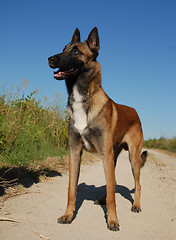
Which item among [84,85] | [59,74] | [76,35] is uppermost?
[76,35]

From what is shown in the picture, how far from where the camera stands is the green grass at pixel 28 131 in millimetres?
4906

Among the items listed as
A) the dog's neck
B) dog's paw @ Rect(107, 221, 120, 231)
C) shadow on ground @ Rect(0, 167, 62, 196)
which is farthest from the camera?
shadow on ground @ Rect(0, 167, 62, 196)


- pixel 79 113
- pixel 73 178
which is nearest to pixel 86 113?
pixel 79 113

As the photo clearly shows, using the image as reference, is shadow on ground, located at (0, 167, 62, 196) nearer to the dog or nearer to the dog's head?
the dog

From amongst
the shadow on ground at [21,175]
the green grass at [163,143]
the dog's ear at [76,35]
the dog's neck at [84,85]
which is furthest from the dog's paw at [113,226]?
the green grass at [163,143]

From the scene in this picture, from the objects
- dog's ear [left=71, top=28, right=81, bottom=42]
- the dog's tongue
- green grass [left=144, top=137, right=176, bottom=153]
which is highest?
dog's ear [left=71, top=28, right=81, bottom=42]

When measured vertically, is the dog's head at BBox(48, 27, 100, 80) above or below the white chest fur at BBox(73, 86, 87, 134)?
above

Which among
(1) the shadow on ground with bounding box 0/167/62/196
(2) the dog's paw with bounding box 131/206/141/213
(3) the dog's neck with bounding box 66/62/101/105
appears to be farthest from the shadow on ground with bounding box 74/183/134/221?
(3) the dog's neck with bounding box 66/62/101/105

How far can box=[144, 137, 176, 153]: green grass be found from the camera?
17.0 m

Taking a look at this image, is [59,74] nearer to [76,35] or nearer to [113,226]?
[76,35]

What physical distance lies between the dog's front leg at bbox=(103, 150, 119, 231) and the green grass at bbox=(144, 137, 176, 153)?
1459cm

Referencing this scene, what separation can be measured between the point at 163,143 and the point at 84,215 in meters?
17.1

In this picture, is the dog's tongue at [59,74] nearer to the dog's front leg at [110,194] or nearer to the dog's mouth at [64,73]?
the dog's mouth at [64,73]

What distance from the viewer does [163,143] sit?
1900cm
